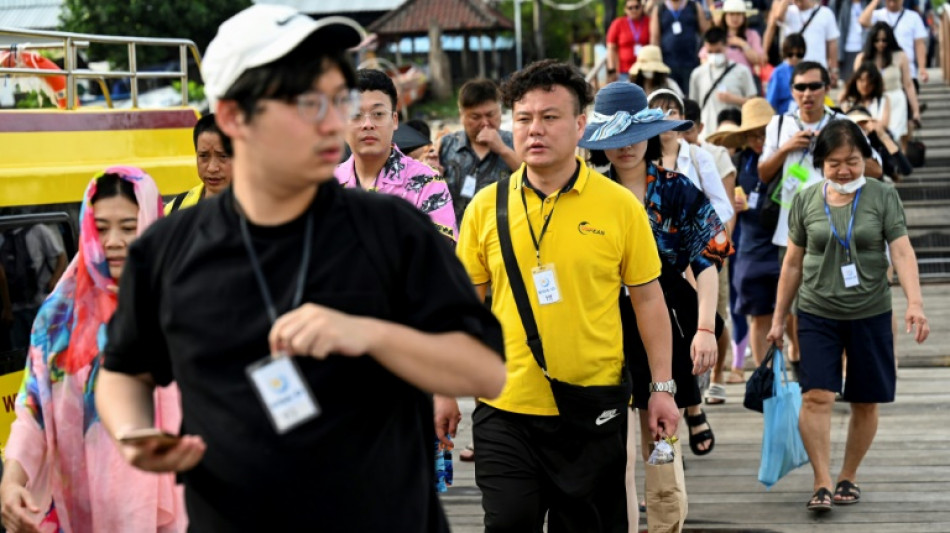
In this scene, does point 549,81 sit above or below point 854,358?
above

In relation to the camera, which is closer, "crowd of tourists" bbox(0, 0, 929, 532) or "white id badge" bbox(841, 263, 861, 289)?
"crowd of tourists" bbox(0, 0, 929, 532)

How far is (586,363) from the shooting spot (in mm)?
5125

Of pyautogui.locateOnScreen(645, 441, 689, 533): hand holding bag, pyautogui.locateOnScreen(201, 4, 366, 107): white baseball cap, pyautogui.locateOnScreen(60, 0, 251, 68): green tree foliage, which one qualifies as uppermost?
pyautogui.locateOnScreen(60, 0, 251, 68): green tree foliage

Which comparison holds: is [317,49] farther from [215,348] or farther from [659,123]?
[659,123]

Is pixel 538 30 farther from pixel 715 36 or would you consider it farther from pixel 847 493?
pixel 847 493

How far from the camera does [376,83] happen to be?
6023 millimetres

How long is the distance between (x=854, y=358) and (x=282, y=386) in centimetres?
525

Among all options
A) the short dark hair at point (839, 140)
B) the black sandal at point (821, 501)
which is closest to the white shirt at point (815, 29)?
the short dark hair at point (839, 140)

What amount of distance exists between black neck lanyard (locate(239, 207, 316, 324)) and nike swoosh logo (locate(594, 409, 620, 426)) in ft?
8.42

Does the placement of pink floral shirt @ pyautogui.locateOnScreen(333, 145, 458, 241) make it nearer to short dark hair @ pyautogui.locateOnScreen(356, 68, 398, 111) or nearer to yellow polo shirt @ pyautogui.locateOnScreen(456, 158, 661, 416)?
short dark hair @ pyautogui.locateOnScreen(356, 68, 398, 111)

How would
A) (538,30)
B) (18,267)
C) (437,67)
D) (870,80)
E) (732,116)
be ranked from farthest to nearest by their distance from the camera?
(437,67)
(538,30)
(870,80)
(732,116)
(18,267)

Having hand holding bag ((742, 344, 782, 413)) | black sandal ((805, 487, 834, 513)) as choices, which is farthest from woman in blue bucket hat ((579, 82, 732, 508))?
black sandal ((805, 487, 834, 513))

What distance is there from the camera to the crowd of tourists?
2.75 metres

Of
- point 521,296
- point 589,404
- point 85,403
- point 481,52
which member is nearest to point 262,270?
point 85,403
